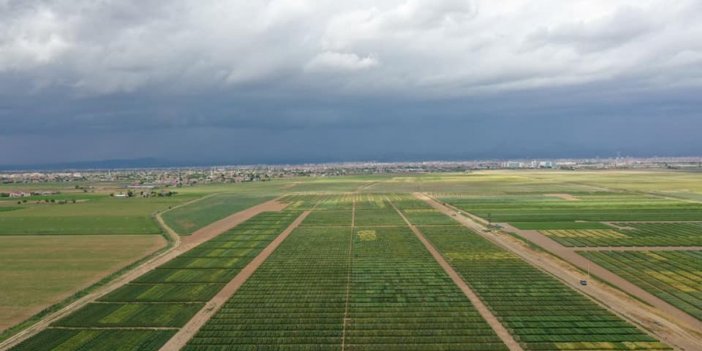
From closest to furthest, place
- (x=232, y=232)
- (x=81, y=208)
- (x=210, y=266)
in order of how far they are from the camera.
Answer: (x=210, y=266)
(x=232, y=232)
(x=81, y=208)

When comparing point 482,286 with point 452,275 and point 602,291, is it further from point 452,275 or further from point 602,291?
point 602,291

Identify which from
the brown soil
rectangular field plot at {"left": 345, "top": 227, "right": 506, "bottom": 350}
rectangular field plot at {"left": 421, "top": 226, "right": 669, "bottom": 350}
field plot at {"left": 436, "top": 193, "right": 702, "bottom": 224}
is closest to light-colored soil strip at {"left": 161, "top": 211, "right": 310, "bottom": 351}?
rectangular field plot at {"left": 345, "top": 227, "right": 506, "bottom": 350}

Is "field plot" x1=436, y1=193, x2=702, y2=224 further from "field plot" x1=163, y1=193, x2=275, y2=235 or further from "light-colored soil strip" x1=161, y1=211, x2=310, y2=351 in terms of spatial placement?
"field plot" x1=163, y1=193, x2=275, y2=235

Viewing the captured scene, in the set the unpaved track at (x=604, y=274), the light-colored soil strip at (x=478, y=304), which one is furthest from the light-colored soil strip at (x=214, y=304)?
the unpaved track at (x=604, y=274)

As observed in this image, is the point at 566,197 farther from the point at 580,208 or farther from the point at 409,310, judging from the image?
the point at 409,310

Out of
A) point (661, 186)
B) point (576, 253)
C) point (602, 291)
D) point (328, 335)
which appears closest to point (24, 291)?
point (328, 335)

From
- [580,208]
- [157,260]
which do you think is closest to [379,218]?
[157,260]

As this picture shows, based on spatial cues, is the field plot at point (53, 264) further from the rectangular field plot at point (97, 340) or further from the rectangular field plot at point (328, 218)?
the rectangular field plot at point (328, 218)
